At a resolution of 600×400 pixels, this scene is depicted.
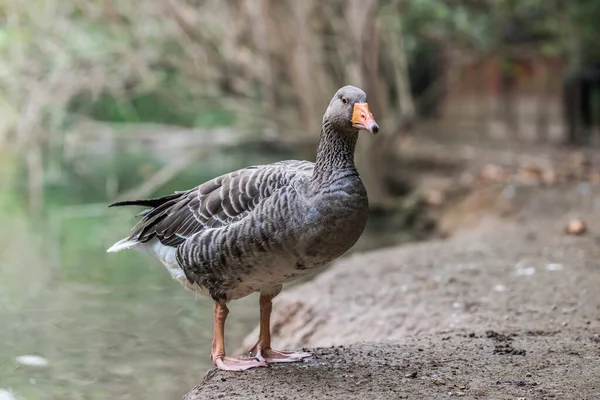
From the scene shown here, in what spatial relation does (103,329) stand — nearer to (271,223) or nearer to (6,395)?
(6,395)

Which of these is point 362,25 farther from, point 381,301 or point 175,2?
point 381,301

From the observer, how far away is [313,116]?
47.0 feet

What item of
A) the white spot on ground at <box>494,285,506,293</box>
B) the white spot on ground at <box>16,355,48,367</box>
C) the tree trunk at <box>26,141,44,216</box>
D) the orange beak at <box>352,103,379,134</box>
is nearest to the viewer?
the orange beak at <box>352,103,379,134</box>

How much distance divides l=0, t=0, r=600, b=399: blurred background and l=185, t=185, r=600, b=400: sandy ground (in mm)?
1330

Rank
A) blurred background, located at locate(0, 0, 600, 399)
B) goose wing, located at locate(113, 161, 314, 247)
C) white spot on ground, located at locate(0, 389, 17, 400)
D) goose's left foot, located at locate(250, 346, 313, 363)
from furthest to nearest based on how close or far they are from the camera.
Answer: blurred background, located at locate(0, 0, 600, 399), white spot on ground, located at locate(0, 389, 17, 400), goose's left foot, located at locate(250, 346, 313, 363), goose wing, located at locate(113, 161, 314, 247)

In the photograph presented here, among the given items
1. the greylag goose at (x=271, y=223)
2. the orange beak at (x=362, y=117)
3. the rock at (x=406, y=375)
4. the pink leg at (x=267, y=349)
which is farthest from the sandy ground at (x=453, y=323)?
the orange beak at (x=362, y=117)

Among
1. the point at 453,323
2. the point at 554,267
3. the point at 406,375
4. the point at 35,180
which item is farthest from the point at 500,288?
the point at 35,180

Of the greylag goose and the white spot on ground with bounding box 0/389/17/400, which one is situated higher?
the greylag goose

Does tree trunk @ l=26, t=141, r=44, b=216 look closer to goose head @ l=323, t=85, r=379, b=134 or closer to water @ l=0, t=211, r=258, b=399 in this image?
water @ l=0, t=211, r=258, b=399

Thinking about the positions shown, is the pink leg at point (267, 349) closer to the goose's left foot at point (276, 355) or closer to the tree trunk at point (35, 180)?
the goose's left foot at point (276, 355)

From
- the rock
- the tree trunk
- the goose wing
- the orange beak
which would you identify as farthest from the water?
the tree trunk

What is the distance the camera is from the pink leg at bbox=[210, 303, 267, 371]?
490 centimetres

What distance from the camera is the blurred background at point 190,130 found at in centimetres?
779

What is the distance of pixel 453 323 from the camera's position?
20.4 feet
